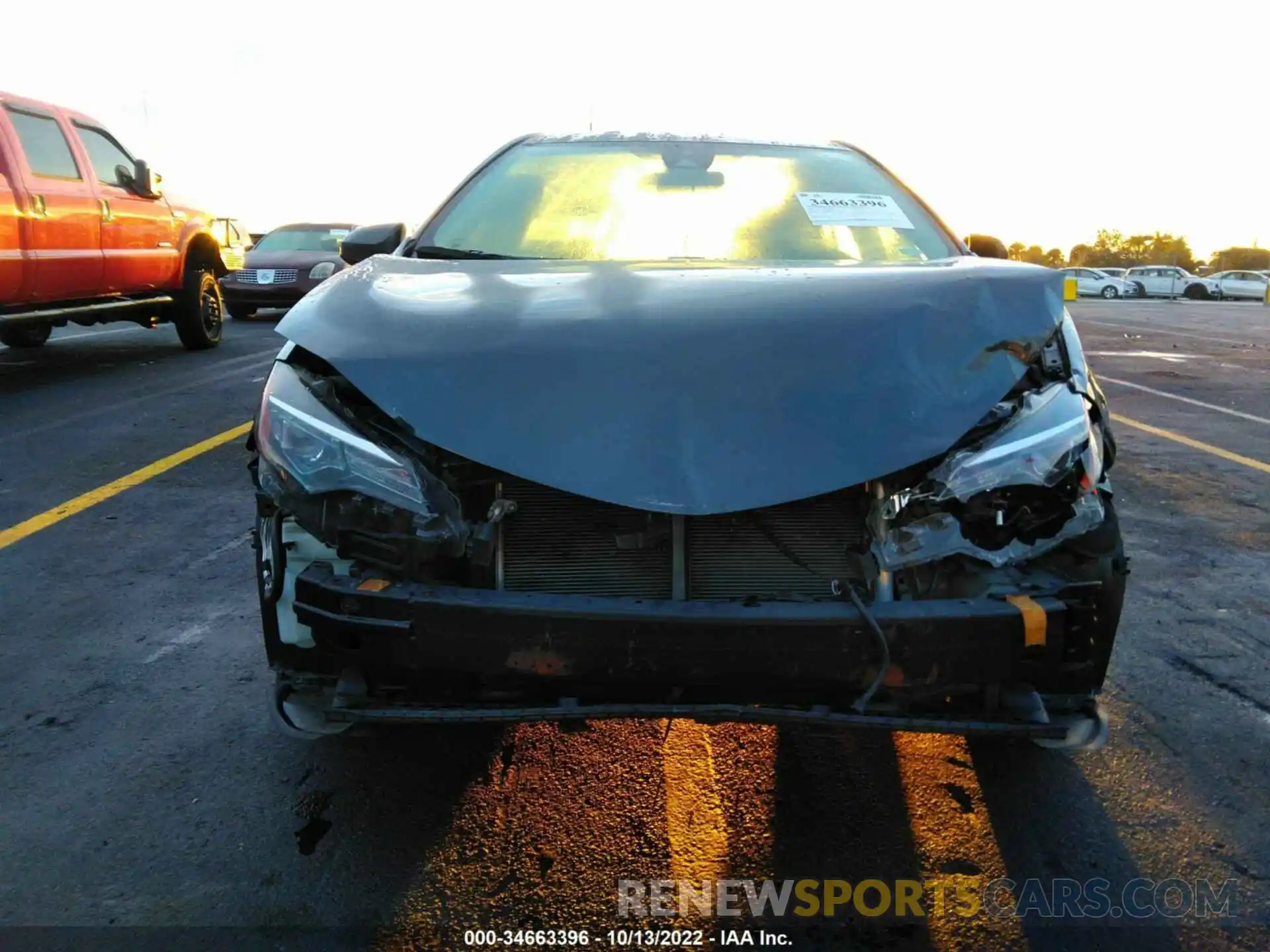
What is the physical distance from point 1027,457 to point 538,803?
1345mm

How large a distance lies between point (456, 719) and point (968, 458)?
113 centimetres

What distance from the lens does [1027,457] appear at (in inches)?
79.4

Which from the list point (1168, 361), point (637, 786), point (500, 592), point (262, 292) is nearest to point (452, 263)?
point (500, 592)

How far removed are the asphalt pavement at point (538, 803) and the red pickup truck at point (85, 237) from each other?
474 centimetres

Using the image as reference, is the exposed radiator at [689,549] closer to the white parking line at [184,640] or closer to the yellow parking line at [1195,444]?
the white parking line at [184,640]

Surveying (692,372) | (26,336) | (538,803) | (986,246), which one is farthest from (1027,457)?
(26,336)

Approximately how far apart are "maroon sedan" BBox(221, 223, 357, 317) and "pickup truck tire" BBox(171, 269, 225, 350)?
2906 millimetres

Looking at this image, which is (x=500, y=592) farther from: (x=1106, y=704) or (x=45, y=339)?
(x=45, y=339)

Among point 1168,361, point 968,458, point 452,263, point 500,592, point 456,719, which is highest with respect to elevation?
point 452,263

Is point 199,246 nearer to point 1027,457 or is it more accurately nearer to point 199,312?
point 199,312

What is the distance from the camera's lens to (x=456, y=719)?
6.34 ft

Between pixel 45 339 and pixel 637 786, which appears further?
pixel 45 339

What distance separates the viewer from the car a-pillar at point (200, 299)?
34.3 feet

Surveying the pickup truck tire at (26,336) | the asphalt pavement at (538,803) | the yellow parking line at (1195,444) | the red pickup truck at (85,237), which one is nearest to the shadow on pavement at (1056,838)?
the asphalt pavement at (538,803)
